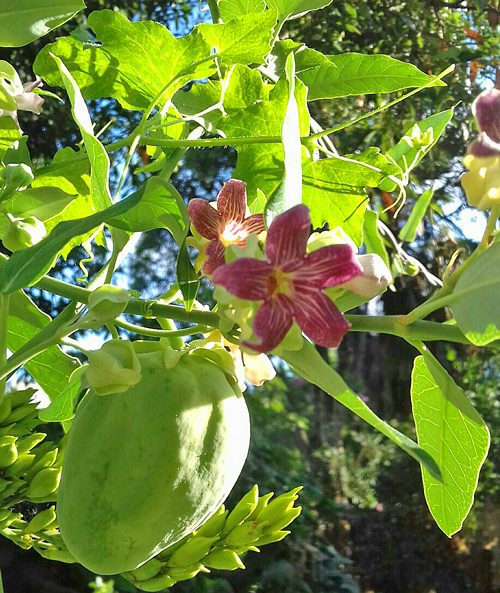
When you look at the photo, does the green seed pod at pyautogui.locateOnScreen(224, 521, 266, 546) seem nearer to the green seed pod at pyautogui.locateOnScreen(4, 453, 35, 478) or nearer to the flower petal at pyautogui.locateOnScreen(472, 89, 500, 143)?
the green seed pod at pyautogui.locateOnScreen(4, 453, 35, 478)

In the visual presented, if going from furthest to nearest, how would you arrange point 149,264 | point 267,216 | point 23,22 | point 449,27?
point 149,264 < point 449,27 < point 23,22 < point 267,216

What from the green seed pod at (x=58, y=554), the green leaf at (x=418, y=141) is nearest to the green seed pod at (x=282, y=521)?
the green seed pod at (x=58, y=554)

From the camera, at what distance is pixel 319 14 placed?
74.5 inches

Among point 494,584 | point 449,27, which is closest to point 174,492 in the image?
point 449,27

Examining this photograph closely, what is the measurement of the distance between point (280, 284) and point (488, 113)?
0.08 meters

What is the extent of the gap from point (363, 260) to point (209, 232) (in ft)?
0.21

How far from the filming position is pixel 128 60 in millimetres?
354

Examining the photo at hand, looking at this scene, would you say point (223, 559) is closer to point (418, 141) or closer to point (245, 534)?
point (245, 534)

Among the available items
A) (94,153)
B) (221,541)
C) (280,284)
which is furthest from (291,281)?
(221,541)

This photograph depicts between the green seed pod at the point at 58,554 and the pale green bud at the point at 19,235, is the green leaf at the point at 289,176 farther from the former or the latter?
the green seed pod at the point at 58,554

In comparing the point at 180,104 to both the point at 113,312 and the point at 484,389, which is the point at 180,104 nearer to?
the point at 113,312

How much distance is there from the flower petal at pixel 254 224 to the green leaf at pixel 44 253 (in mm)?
50

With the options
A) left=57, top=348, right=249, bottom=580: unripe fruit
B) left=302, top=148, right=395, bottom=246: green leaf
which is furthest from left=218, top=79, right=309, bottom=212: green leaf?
left=57, top=348, right=249, bottom=580: unripe fruit

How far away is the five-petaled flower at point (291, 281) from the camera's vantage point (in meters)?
0.18
